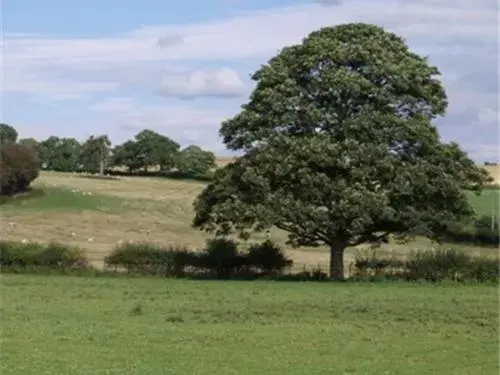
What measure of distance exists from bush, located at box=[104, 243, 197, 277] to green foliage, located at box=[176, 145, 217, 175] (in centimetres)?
5188

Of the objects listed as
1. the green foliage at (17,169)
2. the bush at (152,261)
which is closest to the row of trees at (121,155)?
the green foliage at (17,169)

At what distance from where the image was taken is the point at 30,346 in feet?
78.2

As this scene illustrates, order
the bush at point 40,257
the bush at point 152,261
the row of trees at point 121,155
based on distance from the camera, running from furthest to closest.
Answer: the row of trees at point 121,155, the bush at point 152,261, the bush at point 40,257

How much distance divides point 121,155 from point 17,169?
127 ft

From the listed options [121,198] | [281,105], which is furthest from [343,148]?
[121,198]

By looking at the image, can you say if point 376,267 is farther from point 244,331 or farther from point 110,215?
point 110,215

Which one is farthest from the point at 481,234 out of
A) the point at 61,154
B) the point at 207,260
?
the point at 61,154

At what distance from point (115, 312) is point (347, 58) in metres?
29.1

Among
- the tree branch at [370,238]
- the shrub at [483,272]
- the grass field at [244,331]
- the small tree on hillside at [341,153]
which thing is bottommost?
the grass field at [244,331]

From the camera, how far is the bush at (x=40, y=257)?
2479 inches

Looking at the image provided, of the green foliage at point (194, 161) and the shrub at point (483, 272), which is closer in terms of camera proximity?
the shrub at point (483, 272)

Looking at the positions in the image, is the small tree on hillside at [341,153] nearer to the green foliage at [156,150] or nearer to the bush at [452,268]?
the bush at [452,268]

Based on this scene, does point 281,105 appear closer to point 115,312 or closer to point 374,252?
point 374,252

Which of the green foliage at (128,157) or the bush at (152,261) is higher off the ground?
the green foliage at (128,157)
